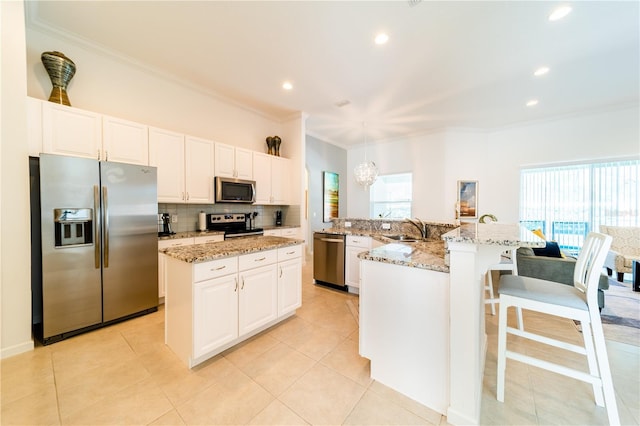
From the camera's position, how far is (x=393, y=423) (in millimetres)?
1358

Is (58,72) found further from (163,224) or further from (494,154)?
(494,154)

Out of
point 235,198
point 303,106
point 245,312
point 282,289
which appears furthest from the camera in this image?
point 303,106

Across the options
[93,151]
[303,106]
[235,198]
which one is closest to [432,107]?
[303,106]

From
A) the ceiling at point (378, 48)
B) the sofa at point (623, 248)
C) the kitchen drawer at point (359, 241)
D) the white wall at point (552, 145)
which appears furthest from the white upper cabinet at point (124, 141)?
the sofa at point (623, 248)

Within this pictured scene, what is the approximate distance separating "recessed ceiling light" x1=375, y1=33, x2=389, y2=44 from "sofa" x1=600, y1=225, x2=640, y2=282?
4.96m

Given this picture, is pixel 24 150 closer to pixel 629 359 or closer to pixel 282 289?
pixel 282 289

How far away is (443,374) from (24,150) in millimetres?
3578

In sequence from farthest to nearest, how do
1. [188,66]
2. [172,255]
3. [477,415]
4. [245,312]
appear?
[188,66]
[245,312]
[172,255]
[477,415]

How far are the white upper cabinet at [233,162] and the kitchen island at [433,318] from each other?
2.86 metres

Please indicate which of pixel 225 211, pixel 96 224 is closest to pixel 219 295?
pixel 96 224

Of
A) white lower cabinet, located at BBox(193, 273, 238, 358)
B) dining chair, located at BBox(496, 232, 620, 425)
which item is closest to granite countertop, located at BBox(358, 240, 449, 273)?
dining chair, located at BBox(496, 232, 620, 425)

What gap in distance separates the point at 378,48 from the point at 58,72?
334 cm

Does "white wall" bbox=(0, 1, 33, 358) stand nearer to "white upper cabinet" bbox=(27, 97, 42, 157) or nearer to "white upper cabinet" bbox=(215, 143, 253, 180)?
"white upper cabinet" bbox=(27, 97, 42, 157)

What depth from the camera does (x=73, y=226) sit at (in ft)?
7.16
